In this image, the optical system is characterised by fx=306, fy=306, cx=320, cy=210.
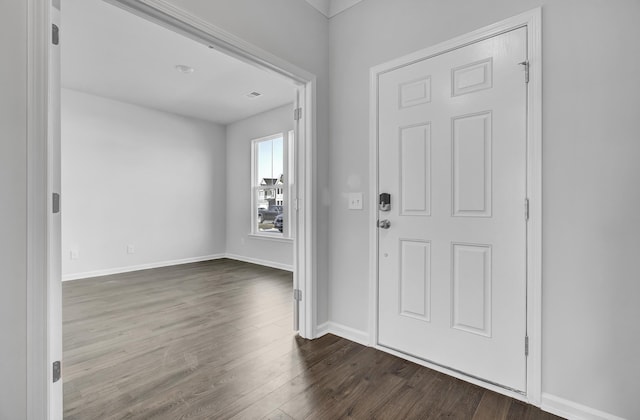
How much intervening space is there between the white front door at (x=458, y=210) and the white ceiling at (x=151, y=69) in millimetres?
A: 1111

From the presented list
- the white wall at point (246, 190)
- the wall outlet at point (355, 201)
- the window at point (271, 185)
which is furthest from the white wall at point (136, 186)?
the wall outlet at point (355, 201)

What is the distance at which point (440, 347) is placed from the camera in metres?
2.02

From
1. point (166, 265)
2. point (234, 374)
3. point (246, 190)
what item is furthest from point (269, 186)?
point (234, 374)

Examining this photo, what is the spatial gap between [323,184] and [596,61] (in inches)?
69.8

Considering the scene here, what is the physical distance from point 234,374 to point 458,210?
1772 millimetres

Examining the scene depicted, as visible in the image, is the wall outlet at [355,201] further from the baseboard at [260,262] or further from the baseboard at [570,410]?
the baseboard at [260,262]

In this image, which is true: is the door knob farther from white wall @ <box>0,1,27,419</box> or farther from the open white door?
white wall @ <box>0,1,27,419</box>

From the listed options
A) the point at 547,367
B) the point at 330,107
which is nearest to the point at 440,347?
the point at 547,367

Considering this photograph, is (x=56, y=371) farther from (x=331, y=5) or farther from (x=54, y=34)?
(x=331, y=5)

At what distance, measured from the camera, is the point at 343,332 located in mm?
2520

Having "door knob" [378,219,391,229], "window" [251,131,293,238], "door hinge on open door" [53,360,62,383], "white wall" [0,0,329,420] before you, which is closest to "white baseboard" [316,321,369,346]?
"door knob" [378,219,391,229]

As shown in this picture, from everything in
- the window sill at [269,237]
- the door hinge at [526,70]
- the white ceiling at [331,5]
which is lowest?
the window sill at [269,237]

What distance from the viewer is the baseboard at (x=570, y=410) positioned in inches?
59.0

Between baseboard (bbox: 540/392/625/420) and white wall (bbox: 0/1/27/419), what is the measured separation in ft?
8.02
